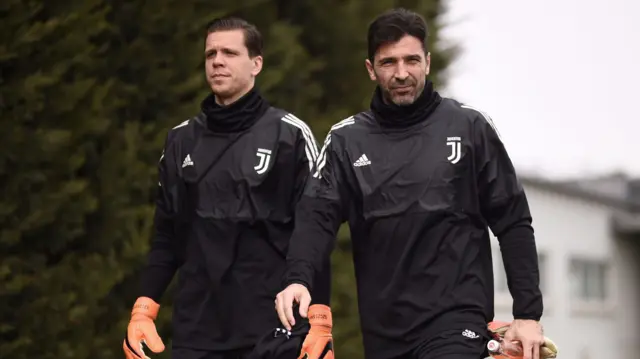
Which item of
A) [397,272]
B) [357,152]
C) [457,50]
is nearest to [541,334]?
[397,272]

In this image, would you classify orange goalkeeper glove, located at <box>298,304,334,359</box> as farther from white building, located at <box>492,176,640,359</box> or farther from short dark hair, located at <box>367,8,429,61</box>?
white building, located at <box>492,176,640,359</box>

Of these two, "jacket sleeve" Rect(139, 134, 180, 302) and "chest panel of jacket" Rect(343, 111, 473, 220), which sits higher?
"chest panel of jacket" Rect(343, 111, 473, 220)

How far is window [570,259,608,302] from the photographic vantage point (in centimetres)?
3106

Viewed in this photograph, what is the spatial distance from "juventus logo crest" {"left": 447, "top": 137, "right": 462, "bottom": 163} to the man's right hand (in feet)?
2.62

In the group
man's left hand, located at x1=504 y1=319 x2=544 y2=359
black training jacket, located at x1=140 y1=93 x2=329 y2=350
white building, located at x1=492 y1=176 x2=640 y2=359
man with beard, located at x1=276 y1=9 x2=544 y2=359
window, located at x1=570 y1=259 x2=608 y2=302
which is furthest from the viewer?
window, located at x1=570 y1=259 x2=608 y2=302

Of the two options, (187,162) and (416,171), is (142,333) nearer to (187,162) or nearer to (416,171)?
(187,162)

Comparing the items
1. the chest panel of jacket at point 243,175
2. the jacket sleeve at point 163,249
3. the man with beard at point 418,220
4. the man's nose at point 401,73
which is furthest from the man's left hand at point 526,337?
the jacket sleeve at point 163,249

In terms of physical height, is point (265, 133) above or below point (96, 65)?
below

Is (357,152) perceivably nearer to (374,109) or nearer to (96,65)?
(374,109)

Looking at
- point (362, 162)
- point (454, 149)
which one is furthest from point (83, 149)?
point (454, 149)

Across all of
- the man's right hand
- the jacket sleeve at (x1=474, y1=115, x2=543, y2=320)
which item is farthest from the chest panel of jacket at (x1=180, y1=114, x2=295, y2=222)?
the jacket sleeve at (x1=474, y1=115, x2=543, y2=320)

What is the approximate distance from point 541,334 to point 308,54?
4.96 m

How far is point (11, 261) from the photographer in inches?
265

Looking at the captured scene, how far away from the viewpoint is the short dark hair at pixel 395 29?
4711 mm
